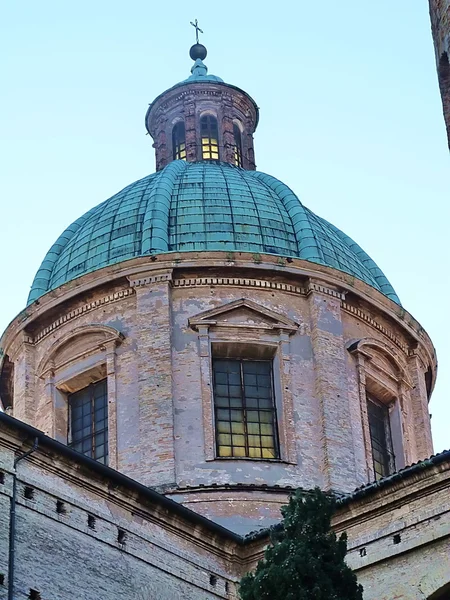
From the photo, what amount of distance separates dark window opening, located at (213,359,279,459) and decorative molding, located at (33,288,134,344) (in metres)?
2.30

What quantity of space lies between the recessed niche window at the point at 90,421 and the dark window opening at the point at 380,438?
5172mm

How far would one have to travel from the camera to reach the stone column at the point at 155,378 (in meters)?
27.5

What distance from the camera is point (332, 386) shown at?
29047 millimetres

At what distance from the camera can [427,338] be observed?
A: 3167 centimetres

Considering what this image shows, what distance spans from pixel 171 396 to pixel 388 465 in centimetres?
469

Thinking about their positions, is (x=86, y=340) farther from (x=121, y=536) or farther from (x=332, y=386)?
(x=121, y=536)

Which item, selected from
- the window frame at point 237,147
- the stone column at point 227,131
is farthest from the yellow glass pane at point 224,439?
the window frame at point 237,147

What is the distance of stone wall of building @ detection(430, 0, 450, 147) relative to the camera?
1460 centimetres

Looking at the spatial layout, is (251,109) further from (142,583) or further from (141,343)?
(142,583)

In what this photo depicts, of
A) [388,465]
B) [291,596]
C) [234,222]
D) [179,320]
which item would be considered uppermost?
[234,222]

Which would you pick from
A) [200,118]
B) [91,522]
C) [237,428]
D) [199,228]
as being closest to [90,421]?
[237,428]

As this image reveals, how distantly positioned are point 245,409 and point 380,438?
3.21 m

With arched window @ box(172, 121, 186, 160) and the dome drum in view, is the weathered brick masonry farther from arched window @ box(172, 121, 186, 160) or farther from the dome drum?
arched window @ box(172, 121, 186, 160)

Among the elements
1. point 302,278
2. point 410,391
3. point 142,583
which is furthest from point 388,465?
point 142,583
